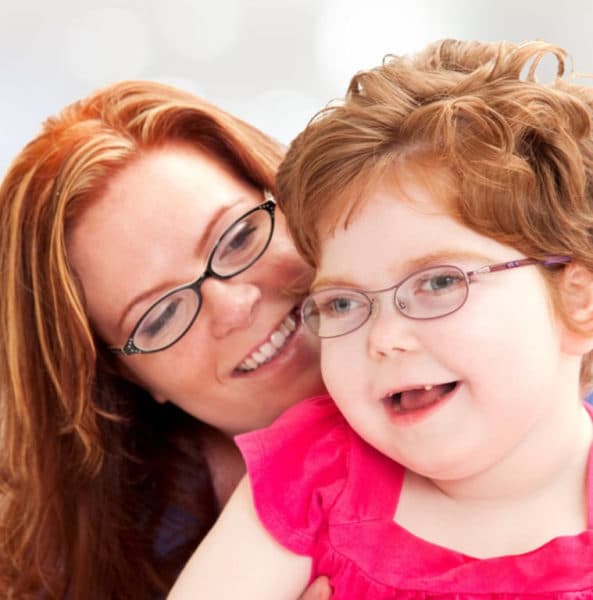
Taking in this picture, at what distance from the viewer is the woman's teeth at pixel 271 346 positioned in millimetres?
1667

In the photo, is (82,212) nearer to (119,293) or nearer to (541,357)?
(119,293)

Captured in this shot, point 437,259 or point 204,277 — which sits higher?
point 437,259

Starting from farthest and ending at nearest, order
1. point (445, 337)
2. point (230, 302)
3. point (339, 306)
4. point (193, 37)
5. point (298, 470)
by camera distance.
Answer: point (193, 37) < point (230, 302) < point (298, 470) < point (339, 306) < point (445, 337)

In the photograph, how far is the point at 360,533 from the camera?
51.3 inches

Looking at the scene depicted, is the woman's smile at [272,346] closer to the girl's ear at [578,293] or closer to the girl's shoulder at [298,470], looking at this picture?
the girl's shoulder at [298,470]

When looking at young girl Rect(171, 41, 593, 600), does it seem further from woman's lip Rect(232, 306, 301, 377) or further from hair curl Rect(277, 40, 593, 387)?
woman's lip Rect(232, 306, 301, 377)

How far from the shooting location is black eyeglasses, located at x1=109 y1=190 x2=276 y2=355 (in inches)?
63.6

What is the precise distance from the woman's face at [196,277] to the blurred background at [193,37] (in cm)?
94

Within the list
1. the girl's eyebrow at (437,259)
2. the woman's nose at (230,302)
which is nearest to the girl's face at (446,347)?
the girl's eyebrow at (437,259)

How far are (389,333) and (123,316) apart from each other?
65 cm

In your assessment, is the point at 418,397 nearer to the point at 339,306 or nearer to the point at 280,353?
the point at 339,306

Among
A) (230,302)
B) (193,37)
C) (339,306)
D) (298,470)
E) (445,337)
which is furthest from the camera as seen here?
(193,37)

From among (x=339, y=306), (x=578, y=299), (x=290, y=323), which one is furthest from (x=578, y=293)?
(x=290, y=323)

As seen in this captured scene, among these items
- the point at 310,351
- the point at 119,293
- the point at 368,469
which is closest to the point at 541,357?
the point at 368,469
